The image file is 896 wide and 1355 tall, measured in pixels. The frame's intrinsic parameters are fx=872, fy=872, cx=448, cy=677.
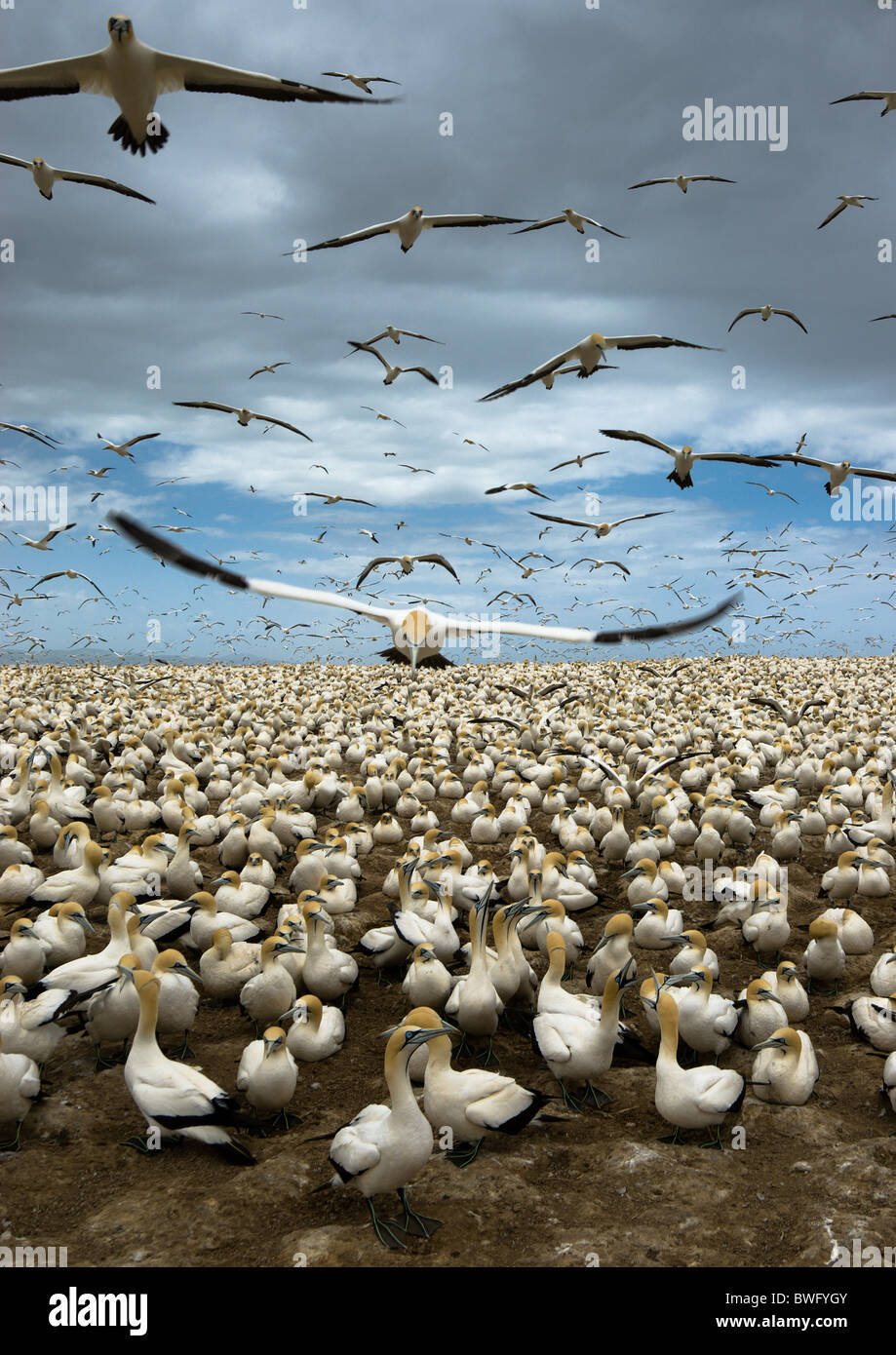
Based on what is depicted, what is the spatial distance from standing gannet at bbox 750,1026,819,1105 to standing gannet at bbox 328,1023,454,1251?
258cm

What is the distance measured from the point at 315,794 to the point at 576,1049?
8810 mm

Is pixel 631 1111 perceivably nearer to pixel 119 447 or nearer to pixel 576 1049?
pixel 576 1049

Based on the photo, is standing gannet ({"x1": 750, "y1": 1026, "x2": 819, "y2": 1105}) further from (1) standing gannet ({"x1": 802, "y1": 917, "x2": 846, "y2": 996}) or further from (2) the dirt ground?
(1) standing gannet ({"x1": 802, "y1": 917, "x2": 846, "y2": 996})

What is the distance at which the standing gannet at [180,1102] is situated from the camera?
5.19m

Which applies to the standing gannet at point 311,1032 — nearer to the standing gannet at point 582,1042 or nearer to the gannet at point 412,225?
the standing gannet at point 582,1042

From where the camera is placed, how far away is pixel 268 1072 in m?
5.58

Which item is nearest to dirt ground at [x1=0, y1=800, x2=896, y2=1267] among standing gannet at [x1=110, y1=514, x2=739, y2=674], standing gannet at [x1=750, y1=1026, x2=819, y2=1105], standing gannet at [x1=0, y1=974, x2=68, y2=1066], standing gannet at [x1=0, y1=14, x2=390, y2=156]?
standing gannet at [x1=750, y1=1026, x2=819, y2=1105]

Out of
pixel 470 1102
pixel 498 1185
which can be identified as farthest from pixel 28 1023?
pixel 498 1185

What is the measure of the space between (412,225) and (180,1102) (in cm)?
1263

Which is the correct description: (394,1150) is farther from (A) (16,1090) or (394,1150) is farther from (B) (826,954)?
(B) (826,954)

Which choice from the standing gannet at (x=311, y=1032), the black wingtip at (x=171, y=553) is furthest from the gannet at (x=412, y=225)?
the standing gannet at (x=311, y=1032)

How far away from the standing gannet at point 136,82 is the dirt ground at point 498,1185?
8.65 metres

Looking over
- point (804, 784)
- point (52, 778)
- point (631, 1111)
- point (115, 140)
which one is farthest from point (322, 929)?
point (804, 784)

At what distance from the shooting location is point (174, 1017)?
646cm
